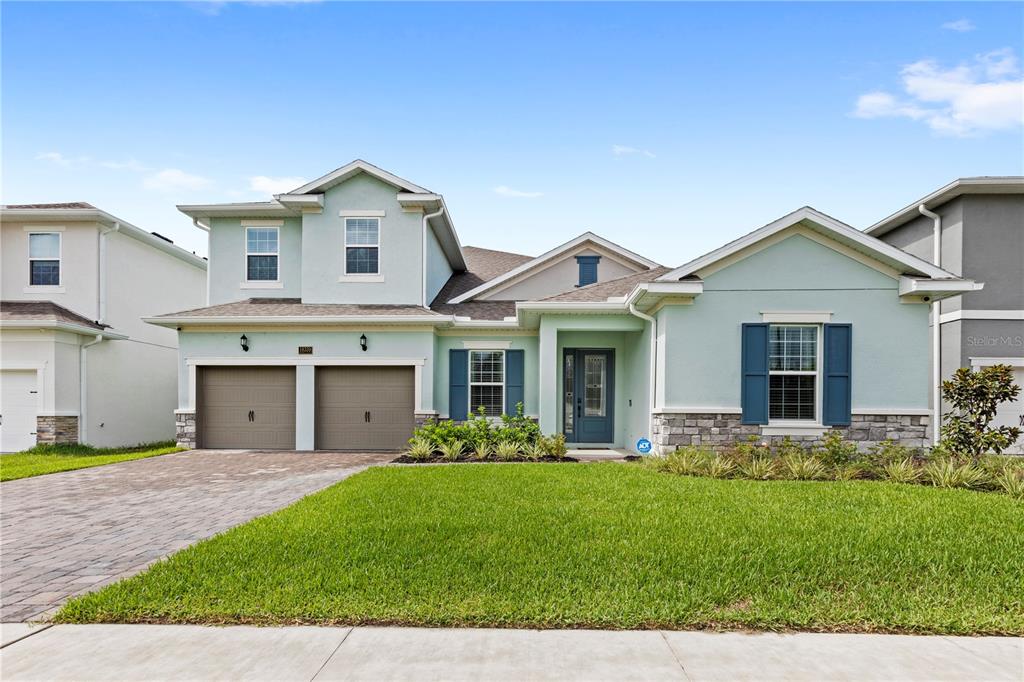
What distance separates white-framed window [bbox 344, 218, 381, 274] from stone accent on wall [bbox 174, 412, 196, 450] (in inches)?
201

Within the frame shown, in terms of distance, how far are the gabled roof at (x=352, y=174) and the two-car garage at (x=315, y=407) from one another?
4.34 metres

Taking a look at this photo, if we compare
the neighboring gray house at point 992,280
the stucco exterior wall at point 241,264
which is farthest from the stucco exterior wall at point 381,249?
the neighboring gray house at point 992,280

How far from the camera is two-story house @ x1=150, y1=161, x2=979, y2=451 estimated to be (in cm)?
1058

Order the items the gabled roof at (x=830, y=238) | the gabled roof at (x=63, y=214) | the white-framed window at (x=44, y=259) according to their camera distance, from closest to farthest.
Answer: the gabled roof at (x=830, y=238), the gabled roof at (x=63, y=214), the white-framed window at (x=44, y=259)

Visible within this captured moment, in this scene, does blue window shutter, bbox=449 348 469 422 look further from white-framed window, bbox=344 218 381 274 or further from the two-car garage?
white-framed window, bbox=344 218 381 274

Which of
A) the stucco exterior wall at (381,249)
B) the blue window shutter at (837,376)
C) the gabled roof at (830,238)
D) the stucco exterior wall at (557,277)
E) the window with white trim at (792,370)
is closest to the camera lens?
the gabled roof at (830,238)

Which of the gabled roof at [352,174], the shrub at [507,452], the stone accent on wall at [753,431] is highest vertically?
the gabled roof at [352,174]

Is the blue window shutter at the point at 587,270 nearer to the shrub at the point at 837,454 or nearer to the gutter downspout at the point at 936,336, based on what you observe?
the shrub at the point at 837,454

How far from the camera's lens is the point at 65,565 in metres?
4.93

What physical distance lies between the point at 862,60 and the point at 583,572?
38.0ft

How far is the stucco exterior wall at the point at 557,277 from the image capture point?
53.2 ft

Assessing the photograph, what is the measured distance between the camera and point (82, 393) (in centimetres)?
1470

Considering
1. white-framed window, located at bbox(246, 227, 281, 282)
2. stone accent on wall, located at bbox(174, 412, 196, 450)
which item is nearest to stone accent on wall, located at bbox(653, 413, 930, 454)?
white-framed window, located at bbox(246, 227, 281, 282)

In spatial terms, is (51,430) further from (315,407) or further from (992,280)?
(992,280)
